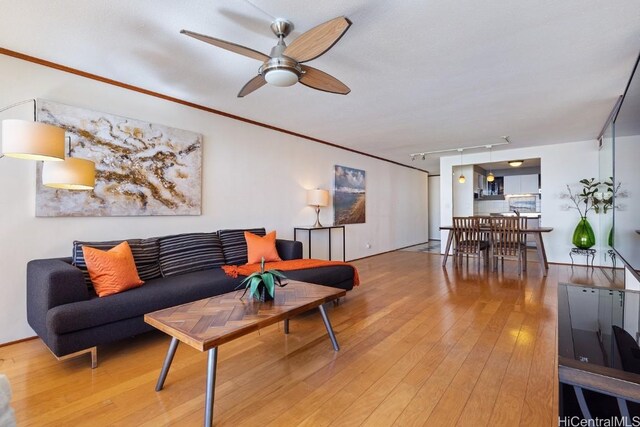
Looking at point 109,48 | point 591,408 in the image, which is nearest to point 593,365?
point 591,408

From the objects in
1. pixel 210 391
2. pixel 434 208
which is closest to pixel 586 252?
pixel 434 208

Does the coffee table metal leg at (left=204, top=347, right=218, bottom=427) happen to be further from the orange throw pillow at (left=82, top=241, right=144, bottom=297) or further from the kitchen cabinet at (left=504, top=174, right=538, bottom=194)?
the kitchen cabinet at (left=504, top=174, right=538, bottom=194)

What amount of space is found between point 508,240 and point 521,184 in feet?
14.1

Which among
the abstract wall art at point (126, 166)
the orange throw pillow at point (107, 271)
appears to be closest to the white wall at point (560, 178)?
the abstract wall art at point (126, 166)

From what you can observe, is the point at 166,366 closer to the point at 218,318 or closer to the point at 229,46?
the point at 218,318

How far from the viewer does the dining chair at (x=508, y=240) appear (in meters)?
4.82

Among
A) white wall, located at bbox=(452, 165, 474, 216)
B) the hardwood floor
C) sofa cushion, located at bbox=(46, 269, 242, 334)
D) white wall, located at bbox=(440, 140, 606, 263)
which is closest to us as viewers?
the hardwood floor

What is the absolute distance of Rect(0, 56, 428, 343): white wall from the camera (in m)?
2.51

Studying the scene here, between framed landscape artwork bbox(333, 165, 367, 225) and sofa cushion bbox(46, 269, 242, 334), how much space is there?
3354 millimetres

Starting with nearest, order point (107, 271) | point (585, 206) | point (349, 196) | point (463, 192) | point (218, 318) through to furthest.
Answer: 1. point (218, 318)
2. point (107, 271)
3. point (585, 206)
4. point (349, 196)
5. point (463, 192)

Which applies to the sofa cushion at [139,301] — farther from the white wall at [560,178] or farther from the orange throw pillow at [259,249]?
the white wall at [560,178]

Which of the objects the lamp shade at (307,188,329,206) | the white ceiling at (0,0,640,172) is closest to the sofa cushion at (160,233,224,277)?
the white ceiling at (0,0,640,172)

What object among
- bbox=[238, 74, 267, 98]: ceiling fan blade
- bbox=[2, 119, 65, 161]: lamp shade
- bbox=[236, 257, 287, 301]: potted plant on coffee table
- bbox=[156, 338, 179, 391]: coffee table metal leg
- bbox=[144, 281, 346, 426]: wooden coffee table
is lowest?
bbox=[156, 338, 179, 391]: coffee table metal leg

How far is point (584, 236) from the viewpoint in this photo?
5328 mm
